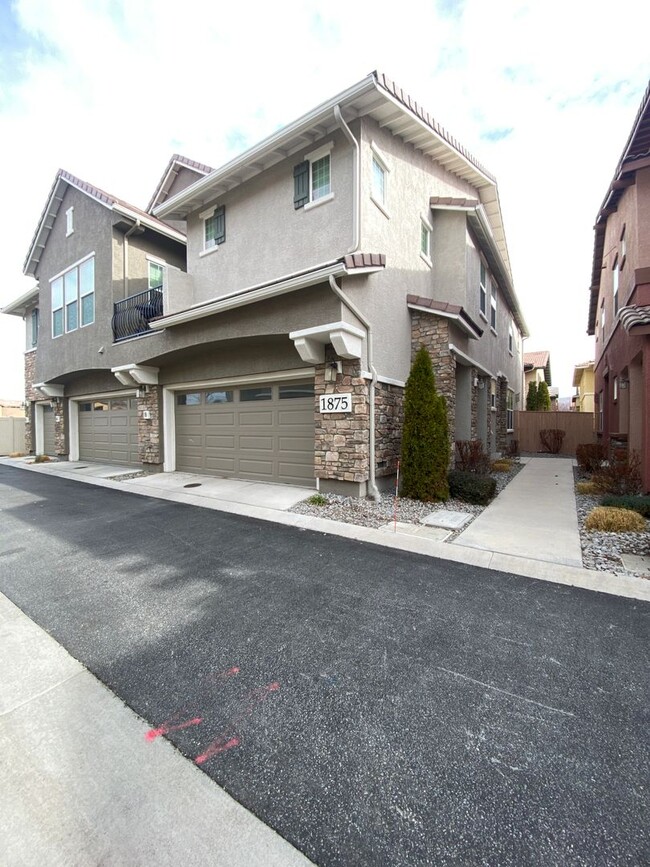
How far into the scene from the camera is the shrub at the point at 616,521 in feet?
18.0

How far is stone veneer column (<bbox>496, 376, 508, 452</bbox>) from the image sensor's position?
1484 centimetres

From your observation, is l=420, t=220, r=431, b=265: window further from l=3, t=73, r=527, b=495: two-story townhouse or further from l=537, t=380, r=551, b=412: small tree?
l=537, t=380, r=551, b=412: small tree

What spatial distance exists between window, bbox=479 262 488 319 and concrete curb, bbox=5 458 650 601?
9497 millimetres

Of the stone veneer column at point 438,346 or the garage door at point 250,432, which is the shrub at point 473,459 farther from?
the garage door at point 250,432

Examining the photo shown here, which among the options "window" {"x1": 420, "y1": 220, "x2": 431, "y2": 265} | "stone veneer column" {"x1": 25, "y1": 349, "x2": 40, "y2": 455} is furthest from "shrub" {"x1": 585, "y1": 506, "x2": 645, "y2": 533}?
"stone veneer column" {"x1": 25, "y1": 349, "x2": 40, "y2": 455}

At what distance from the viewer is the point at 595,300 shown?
16.7 metres

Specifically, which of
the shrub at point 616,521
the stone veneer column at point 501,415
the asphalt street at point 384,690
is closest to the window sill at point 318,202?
the asphalt street at point 384,690

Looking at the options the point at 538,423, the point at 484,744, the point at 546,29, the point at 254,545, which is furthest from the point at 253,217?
the point at 538,423

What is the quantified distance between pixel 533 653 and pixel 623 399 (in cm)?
984

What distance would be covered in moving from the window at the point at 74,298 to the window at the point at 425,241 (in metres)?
10.5

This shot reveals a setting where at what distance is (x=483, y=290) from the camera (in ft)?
41.2

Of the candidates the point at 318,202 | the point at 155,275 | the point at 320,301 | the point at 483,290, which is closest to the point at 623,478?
the point at 320,301

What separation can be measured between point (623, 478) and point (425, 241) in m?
7.22

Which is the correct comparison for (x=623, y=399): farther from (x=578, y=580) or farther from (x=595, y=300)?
(x=595, y=300)
